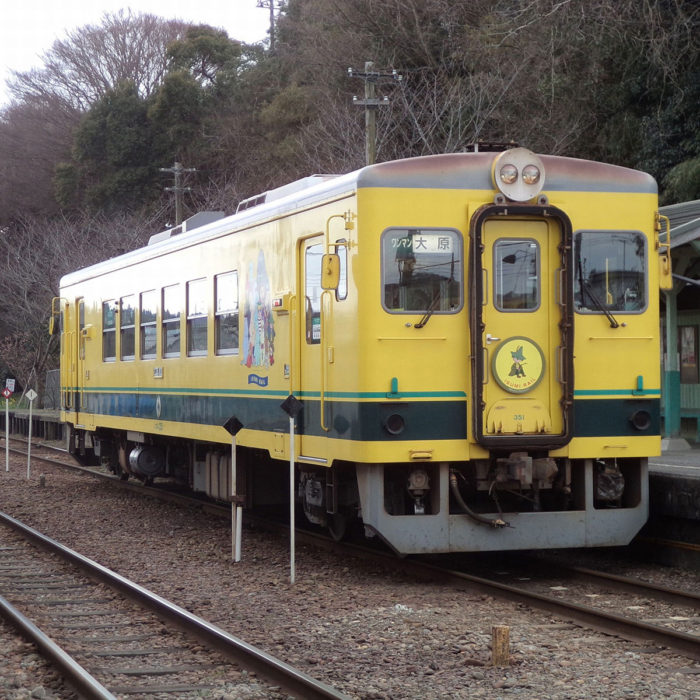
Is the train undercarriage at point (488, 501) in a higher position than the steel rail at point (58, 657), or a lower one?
higher

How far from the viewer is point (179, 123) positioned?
4691cm

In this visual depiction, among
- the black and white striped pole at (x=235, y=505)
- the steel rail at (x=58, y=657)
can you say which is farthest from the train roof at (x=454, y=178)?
the steel rail at (x=58, y=657)

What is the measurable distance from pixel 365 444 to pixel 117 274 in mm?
7874

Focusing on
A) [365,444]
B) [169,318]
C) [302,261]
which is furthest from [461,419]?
[169,318]

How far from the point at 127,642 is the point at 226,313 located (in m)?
4.82

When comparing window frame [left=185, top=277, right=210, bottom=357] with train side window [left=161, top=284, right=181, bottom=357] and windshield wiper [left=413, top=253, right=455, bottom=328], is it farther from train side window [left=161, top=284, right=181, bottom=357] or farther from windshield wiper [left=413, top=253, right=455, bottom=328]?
windshield wiper [left=413, top=253, right=455, bottom=328]

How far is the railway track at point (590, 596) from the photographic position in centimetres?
739

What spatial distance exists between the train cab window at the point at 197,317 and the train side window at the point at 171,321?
347 millimetres

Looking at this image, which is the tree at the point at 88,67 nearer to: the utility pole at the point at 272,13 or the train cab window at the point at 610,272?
the utility pole at the point at 272,13

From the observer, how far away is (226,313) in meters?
11.9

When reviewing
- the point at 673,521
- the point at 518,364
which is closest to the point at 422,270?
the point at 518,364

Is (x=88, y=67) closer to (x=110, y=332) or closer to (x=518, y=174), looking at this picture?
(x=110, y=332)

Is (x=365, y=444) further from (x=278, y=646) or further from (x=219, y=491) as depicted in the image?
(x=219, y=491)

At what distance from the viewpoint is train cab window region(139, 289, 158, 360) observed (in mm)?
14281
